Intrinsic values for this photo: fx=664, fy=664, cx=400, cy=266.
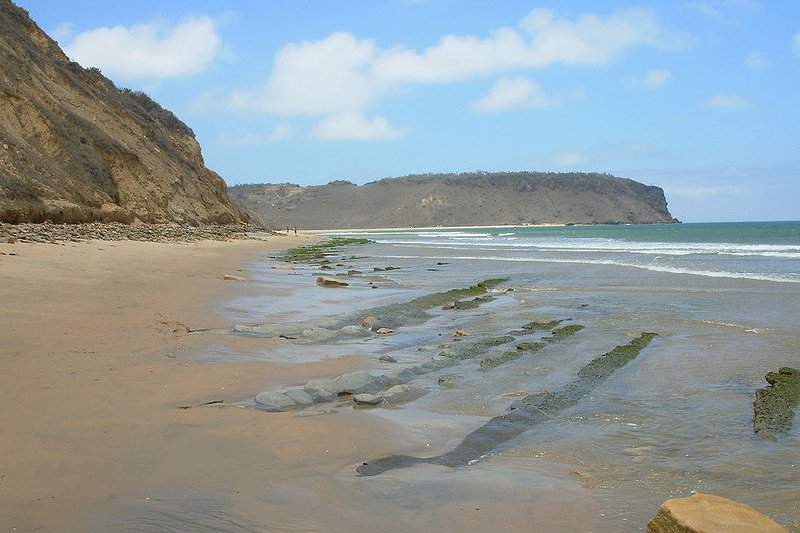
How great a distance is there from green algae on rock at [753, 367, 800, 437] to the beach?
125mm

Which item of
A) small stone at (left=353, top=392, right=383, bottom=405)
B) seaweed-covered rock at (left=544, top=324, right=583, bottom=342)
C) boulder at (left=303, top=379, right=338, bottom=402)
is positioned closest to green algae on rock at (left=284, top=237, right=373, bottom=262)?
seaweed-covered rock at (left=544, top=324, right=583, bottom=342)

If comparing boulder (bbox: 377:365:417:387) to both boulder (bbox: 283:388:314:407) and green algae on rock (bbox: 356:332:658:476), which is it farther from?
green algae on rock (bbox: 356:332:658:476)

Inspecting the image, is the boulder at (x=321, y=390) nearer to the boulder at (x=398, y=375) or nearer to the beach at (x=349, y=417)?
the beach at (x=349, y=417)

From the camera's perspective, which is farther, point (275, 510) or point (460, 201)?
point (460, 201)

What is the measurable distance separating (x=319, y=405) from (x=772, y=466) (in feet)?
11.0

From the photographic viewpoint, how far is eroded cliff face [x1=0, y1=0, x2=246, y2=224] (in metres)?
22.1

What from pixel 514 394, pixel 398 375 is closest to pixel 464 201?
pixel 398 375

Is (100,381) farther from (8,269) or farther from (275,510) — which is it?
(8,269)

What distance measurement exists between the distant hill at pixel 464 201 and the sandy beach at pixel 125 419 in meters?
136

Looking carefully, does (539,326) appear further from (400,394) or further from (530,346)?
(400,394)

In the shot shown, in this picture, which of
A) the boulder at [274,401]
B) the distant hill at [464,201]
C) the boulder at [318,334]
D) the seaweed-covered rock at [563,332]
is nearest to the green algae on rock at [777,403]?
the seaweed-covered rock at [563,332]

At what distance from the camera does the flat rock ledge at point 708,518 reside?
9.27 ft

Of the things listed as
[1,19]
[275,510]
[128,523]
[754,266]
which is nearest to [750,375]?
[275,510]

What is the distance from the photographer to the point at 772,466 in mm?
4270
